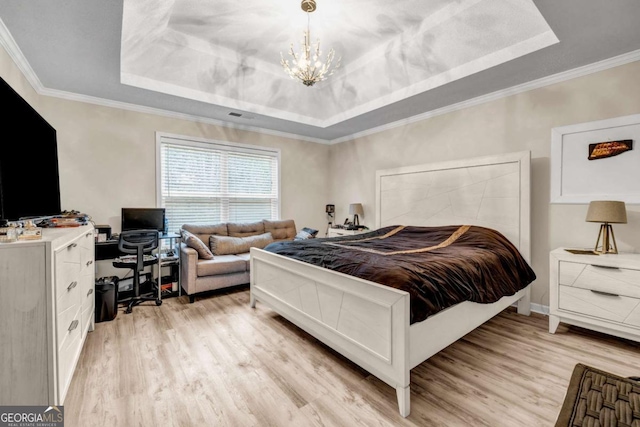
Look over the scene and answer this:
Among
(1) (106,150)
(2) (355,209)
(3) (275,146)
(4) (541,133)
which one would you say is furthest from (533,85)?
(1) (106,150)

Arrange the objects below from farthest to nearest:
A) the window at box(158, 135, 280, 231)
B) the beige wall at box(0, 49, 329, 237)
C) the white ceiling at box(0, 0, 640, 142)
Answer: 1. the window at box(158, 135, 280, 231)
2. the beige wall at box(0, 49, 329, 237)
3. the white ceiling at box(0, 0, 640, 142)

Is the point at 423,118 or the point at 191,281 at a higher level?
the point at 423,118

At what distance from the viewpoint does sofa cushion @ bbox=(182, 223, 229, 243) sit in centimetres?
390

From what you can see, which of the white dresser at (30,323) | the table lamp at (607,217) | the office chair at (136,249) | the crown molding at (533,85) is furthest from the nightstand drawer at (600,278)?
the office chair at (136,249)

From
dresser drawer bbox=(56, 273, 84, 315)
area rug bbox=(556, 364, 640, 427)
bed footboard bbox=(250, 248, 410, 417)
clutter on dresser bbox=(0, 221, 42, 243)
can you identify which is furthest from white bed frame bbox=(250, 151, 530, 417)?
clutter on dresser bbox=(0, 221, 42, 243)

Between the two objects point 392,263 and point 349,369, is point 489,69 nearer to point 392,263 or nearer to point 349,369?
point 392,263

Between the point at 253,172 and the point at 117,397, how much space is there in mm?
3574

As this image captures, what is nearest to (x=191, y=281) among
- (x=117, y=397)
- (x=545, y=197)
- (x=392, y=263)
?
(x=117, y=397)

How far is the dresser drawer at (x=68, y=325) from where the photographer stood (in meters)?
1.45

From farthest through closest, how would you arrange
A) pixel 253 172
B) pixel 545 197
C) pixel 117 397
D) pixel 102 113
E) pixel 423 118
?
pixel 253 172
pixel 423 118
pixel 102 113
pixel 545 197
pixel 117 397

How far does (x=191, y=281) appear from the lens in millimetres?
3311

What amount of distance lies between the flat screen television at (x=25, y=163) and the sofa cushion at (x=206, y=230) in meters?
1.58

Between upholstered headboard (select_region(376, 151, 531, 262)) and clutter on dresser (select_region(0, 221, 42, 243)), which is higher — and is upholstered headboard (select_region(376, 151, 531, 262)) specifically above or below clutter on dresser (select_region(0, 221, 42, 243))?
above

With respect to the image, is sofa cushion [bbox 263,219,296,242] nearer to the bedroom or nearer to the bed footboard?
the bedroom
